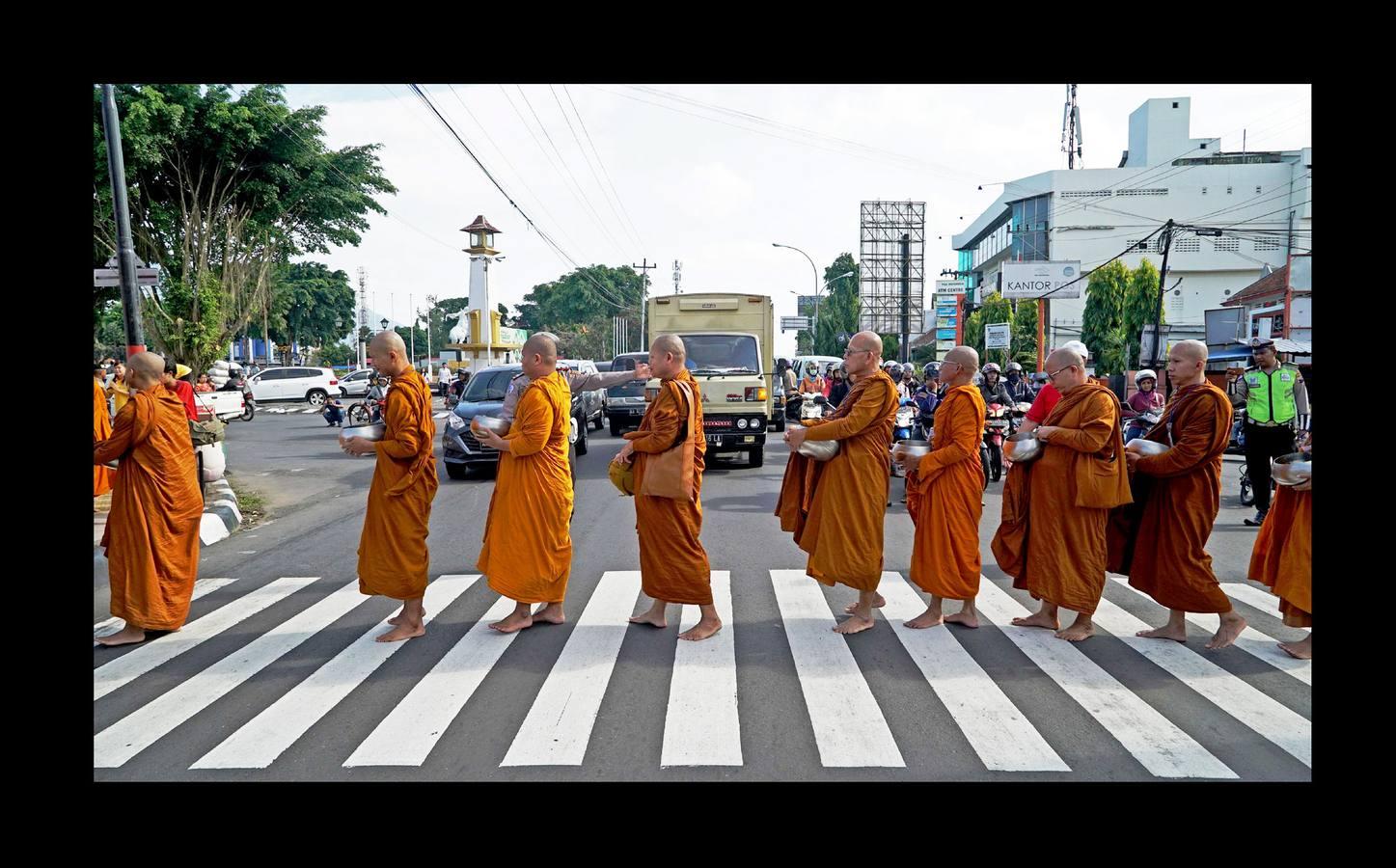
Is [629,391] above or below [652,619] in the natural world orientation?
above

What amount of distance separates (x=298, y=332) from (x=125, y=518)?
63.7 m

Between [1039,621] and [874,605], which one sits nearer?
[1039,621]

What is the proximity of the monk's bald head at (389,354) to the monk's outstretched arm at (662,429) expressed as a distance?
144 centimetres

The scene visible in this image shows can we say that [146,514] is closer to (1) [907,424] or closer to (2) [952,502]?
(2) [952,502]

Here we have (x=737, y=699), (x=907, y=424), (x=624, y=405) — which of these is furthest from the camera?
(x=624, y=405)

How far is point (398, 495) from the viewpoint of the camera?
17.4 feet

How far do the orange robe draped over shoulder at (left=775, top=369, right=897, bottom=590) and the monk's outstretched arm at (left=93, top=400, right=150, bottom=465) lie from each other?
4.01 metres

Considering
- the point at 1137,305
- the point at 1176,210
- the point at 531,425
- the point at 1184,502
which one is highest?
the point at 1176,210

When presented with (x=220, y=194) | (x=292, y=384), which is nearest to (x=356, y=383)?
(x=292, y=384)

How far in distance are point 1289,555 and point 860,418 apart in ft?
8.02

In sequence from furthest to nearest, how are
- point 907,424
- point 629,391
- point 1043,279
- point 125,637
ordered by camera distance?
point 1043,279 < point 629,391 < point 907,424 < point 125,637

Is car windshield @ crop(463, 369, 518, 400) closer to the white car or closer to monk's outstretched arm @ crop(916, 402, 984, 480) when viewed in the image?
monk's outstretched arm @ crop(916, 402, 984, 480)

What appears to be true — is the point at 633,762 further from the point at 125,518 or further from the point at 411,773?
the point at 125,518

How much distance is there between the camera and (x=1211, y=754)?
12.4 ft
